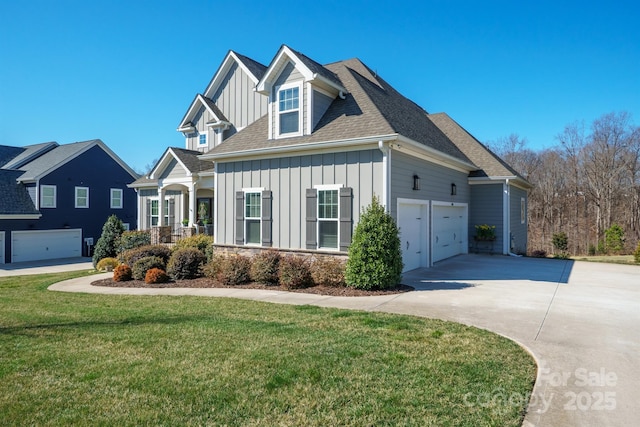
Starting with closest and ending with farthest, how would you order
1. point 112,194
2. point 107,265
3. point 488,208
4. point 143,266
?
point 143,266, point 107,265, point 488,208, point 112,194

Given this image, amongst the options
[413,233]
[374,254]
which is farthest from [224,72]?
[374,254]

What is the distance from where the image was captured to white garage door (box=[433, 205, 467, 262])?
13.1 meters

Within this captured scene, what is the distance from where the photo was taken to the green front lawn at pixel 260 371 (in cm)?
332

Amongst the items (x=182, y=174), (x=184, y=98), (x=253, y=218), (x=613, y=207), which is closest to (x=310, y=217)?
(x=253, y=218)

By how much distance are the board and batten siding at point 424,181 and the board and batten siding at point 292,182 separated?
620 millimetres

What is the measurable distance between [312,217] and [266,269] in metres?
1.99

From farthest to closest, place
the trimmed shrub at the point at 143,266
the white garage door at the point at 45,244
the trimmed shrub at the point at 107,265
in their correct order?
the white garage door at the point at 45,244 → the trimmed shrub at the point at 107,265 → the trimmed shrub at the point at 143,266

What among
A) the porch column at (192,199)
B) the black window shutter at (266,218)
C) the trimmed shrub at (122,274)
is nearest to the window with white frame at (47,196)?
the porch column at (192,199)

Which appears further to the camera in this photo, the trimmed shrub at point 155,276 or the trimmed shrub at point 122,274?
the trimmed shrub at point 122,274

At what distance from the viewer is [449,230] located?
14.5 meters

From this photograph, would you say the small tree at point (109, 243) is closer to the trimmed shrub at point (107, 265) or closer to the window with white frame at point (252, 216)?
the trimmed shrub at point (107, 265)

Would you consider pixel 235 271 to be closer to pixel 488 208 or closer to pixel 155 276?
pixel 155 276

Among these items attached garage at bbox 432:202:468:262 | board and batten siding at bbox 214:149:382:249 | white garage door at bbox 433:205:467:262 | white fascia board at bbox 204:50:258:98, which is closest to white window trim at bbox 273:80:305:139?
board and batten siding at bbox 214:149:382:249

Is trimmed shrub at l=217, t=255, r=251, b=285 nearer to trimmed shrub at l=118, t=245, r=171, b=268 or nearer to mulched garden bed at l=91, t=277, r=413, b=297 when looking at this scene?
mulched garden bed at l=91, t=277, r=413, b=297
